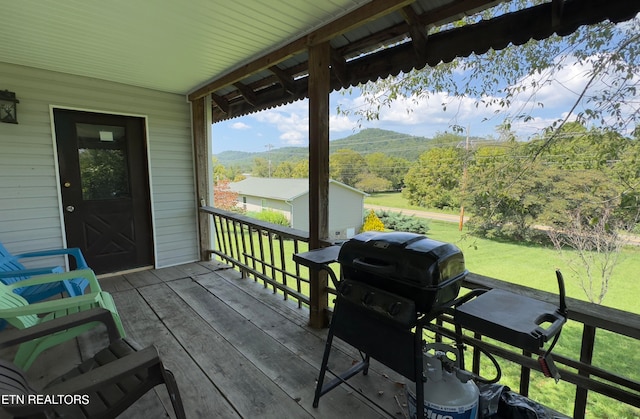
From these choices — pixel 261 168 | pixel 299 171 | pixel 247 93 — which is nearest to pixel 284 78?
pixel 247 93

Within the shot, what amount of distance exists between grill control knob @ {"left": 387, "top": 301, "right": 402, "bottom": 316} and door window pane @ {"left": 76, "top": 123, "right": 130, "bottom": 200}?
385cm

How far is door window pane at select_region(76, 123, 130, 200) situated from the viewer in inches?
137

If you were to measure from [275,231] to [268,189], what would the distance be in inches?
507

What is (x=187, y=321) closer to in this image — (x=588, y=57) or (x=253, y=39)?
(x=253, y=39)

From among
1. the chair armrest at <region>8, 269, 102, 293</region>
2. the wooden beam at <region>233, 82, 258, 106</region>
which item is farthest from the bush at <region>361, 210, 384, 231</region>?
the chair armrest at <region>8, 269, 102, 293</region>

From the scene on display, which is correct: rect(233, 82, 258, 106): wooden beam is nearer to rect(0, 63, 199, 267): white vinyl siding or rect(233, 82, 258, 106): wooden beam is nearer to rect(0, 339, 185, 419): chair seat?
rect(0, 63, 199, 267): white vinyl siding

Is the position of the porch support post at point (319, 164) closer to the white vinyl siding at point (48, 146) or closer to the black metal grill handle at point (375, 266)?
the black metal grill handle at point (375, 266)

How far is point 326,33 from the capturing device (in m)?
2.07

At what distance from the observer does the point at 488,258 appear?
6.40 metres

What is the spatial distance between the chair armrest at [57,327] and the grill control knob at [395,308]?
151cm

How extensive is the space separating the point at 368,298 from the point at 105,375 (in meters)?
1.03

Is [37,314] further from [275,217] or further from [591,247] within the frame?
[275,217]

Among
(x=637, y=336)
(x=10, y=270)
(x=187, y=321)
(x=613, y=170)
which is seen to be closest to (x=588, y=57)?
(x=613, y=170)

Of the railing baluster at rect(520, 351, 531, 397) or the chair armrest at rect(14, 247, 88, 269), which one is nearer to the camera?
the railing baluster at rect(520, 351, 531, 397)
